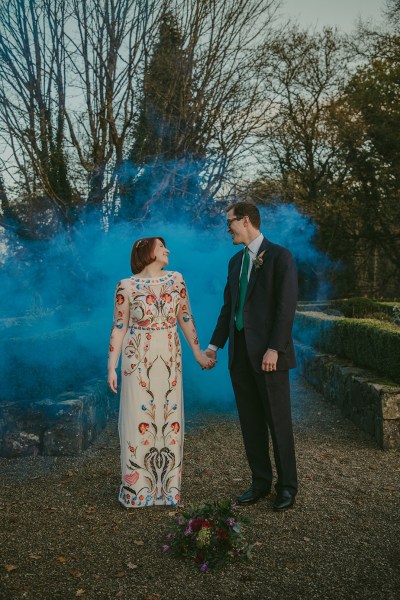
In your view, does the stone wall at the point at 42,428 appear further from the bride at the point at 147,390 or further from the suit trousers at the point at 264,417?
the suit trousers at the point at 264,417

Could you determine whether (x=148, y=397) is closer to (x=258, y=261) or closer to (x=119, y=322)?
(x=119, y=322)

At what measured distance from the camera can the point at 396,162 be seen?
2400 centimetres

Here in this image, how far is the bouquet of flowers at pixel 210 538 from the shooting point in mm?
3154

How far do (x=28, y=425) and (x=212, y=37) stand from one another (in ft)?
21.6

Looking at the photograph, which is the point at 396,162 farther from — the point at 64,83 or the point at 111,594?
the point at 111,594

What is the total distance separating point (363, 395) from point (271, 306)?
2722mm

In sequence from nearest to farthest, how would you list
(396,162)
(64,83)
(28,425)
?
(28,425) < (64,83) < (396,162)

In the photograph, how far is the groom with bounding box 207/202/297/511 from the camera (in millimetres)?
3918

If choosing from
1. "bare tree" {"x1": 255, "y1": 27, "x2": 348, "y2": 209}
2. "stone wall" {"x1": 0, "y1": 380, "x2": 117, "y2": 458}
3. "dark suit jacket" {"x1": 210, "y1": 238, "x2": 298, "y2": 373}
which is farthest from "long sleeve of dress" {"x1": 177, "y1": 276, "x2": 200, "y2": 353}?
"bare tree" {"x1": 255, "y1": 27, "x2": 348, "y2": 209}

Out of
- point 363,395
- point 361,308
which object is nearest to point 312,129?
point 361,308

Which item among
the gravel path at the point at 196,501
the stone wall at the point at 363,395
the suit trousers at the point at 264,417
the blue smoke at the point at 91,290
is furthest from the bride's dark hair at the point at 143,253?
the blue smoke at the point at 91,290

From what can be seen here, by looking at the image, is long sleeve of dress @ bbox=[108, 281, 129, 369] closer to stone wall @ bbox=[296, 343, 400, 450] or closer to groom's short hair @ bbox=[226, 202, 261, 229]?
groom's short hair @ bbox=[226, 202, 261, 229]

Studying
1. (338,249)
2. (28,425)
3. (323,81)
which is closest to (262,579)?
(28,425)

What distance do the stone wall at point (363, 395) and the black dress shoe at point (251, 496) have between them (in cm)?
185
